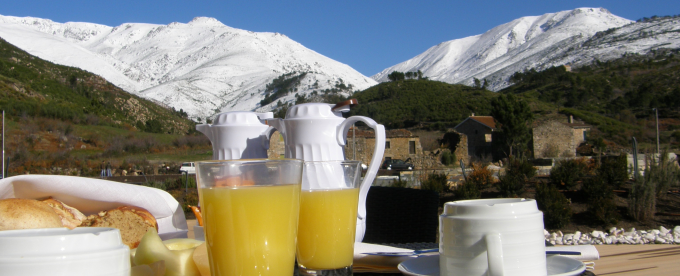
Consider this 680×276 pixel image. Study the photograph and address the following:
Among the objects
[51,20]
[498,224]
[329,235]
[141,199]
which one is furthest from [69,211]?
[51,20]

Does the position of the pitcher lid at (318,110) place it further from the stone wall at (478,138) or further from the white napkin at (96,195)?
the stone wall at (478,138)

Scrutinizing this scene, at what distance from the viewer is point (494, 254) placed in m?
0.59

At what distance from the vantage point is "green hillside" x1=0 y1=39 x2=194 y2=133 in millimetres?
29719

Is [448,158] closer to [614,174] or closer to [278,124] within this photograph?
[614,174]

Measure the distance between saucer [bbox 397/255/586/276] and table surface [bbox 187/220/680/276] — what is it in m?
0.24

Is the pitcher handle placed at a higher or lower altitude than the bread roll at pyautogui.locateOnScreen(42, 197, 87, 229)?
higher

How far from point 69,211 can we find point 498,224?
816 millimetres

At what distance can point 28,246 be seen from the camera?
42 centimetres

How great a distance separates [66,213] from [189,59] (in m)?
105

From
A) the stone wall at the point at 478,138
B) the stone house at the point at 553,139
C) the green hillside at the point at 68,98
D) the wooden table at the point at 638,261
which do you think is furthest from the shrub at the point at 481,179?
the green hillside at the point at 68,98

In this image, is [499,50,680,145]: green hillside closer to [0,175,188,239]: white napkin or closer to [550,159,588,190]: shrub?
[550,159,588,190]: shrub

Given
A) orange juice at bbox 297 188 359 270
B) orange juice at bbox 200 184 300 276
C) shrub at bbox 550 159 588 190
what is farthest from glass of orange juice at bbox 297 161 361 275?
shrub at bbox 550 159 588 190

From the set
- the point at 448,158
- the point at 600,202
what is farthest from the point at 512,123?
the point at 600,202

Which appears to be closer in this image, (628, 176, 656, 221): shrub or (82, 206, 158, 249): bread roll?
(82, 206, 158, 249): bread roll
